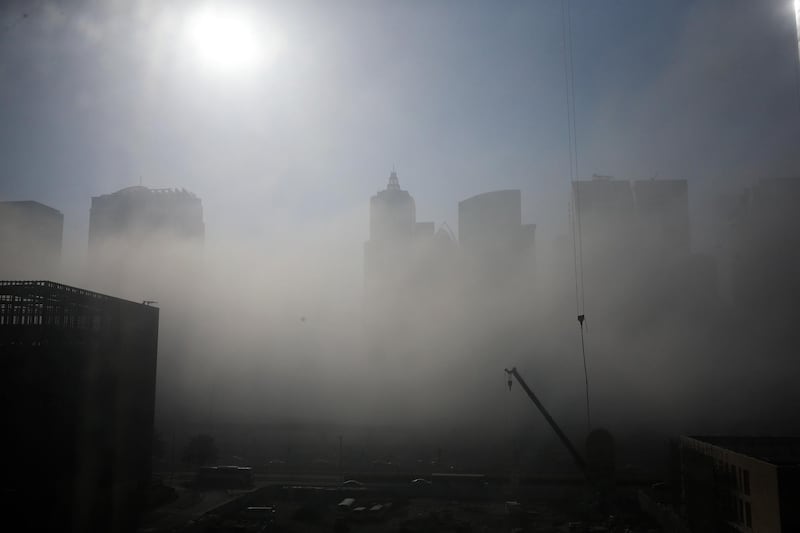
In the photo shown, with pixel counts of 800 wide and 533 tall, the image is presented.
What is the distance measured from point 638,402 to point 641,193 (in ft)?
35.7

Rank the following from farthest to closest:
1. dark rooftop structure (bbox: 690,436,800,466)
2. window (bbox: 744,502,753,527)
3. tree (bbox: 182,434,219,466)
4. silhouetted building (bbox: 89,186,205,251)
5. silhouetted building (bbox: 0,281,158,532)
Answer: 1. silhouetted building (bbox: 89,186,205,251)
2. tree (bbox: 182,434,219,466)
3. dark rooftop structure (bbox: 690,436,800,466)
4. silhouetted building (bbox: 0,281,158,532)
5. window (bbox: 744,502,753,527)

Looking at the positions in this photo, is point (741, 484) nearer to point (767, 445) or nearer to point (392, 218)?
point (767, 445)

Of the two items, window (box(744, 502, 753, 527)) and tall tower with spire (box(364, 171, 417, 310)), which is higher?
tall tower with spire (box(364, 171, 417, 310))

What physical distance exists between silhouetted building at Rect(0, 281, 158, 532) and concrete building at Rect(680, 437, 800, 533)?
1031cm

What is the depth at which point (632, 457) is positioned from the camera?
2202 centimetres

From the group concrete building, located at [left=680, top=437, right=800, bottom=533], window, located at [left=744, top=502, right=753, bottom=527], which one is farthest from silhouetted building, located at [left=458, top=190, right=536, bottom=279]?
window, located at [left=744, top=502, right=753, bottom=527]

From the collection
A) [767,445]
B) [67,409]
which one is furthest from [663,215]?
[67,409]

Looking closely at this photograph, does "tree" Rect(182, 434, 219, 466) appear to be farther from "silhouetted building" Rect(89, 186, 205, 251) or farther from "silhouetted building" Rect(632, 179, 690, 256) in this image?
"silhouetted building" Rect(632, 179, 690, 256)

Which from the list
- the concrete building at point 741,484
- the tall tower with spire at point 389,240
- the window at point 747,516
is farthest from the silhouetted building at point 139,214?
the window at point 747,516

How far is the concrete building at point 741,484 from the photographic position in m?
8.06

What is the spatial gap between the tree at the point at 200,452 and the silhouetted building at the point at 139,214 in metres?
13.6

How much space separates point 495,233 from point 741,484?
25215 millimetres

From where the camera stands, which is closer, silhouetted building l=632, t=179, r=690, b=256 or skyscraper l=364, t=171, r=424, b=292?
silhouetted building l=632, t=179, r=690, b=256

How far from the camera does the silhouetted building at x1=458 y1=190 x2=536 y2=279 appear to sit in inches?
1319
